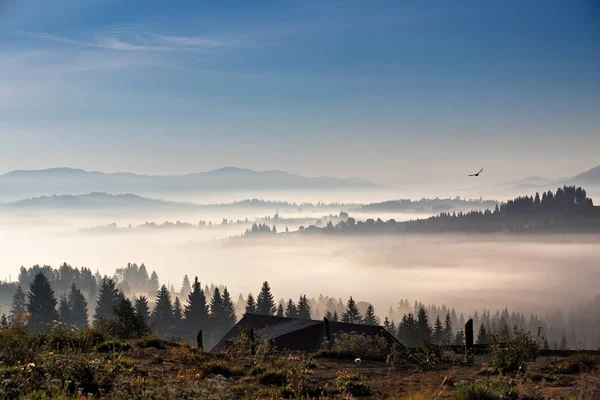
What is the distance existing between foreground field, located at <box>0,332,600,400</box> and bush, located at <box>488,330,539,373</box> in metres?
0.30

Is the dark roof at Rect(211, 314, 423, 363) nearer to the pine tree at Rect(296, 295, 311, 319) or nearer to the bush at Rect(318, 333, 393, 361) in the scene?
the bush at Rect(318, 333, 393, 361)

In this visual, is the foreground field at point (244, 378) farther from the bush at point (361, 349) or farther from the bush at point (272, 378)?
the bush at point (361, 349)

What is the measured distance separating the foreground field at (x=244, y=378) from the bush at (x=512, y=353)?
30 centimetres

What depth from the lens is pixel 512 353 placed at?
12648 mm

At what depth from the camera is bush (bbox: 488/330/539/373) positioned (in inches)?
493

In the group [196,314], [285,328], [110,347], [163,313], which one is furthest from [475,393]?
[163,313]

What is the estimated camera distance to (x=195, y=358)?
1390 centimetres

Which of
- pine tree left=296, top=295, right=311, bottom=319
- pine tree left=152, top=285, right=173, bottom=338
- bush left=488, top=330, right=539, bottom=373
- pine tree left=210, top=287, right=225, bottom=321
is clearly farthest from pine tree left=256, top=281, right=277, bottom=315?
bush left=488, top=330, right=539, bottom=373

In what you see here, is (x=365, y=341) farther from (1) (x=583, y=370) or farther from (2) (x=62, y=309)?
(2) (x=62, y=309)

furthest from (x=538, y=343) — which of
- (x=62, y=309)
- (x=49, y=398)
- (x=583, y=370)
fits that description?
(x=62, y=309)

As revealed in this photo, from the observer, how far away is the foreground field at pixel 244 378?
9305 millimetres

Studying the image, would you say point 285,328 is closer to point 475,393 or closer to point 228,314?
point 475,393

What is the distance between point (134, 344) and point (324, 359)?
6577mm

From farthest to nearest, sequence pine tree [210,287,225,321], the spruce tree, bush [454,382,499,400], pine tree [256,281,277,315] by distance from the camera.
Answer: pine tree [210,287,225,321] → the spruce tree → pine tree [256,281,277,315] → bush [454,382,499,400]
